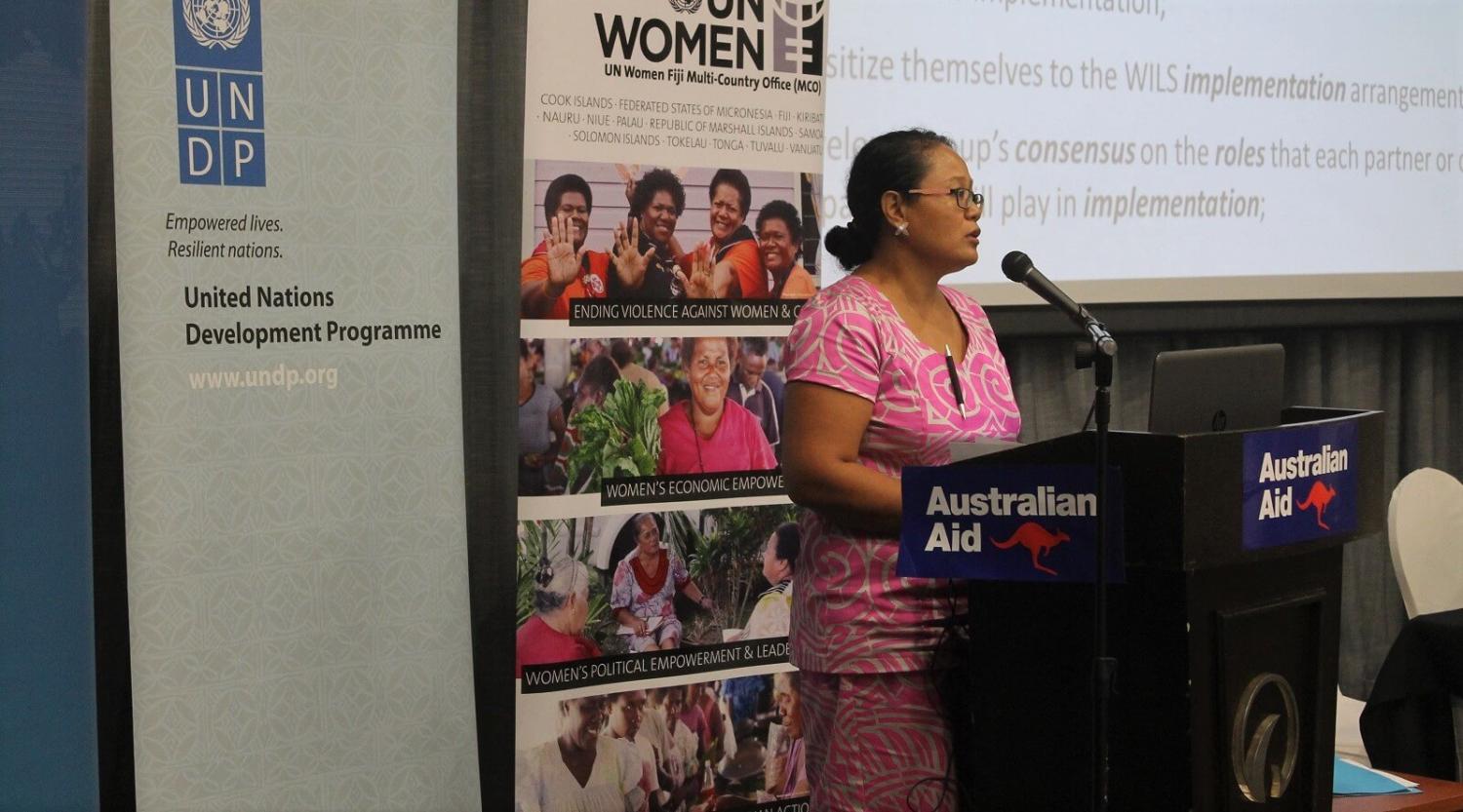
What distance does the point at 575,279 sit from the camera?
2936 mm

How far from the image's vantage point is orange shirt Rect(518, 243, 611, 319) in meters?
2.89

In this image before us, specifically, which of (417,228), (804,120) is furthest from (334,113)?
(804,120)

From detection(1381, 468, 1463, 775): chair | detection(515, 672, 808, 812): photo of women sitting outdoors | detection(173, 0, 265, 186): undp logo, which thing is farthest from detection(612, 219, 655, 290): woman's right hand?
detection(1381, 468, 1463, 775): chair

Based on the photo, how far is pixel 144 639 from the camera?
240 cm

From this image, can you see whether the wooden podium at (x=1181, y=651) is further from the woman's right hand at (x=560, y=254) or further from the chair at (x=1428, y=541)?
the chair at (x=1428, y=541)

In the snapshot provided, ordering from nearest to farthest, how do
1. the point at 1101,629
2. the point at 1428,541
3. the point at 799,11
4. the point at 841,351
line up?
the point at 1101,629 → the point at 841,351 → the point at 799,11 → the point at 1428,541

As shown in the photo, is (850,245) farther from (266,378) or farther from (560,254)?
(266,378)

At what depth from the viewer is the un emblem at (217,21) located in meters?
2.43

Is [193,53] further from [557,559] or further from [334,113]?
[557,559]

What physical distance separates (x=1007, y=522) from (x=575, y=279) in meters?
1.52

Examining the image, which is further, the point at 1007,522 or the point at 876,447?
the point at 876,447

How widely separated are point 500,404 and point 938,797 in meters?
1.65

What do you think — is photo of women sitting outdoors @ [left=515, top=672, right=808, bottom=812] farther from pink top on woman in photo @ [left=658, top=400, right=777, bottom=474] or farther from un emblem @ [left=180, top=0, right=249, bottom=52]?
un emblem @ [left=180, top=0, right=249, bottom=52]

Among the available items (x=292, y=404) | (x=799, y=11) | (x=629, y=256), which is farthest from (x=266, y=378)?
(x=799, y=11)
